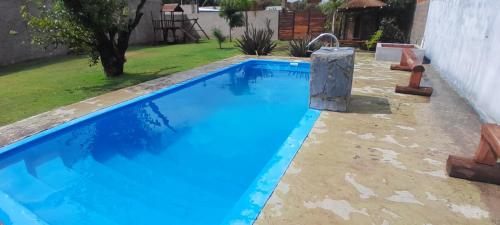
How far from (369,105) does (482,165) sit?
2.63m

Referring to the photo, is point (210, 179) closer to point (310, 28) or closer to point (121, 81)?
point (121, 81)

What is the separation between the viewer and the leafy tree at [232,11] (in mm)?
16750

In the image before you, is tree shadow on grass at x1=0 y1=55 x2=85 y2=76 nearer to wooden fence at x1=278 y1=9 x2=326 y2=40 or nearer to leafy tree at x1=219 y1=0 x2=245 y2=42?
leafy tree at x1=219 y1=0 x2=245 y2=42

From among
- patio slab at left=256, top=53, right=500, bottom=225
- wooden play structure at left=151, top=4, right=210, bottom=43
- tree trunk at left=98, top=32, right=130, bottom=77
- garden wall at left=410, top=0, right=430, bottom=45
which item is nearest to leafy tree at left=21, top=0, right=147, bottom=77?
tree trunk at left=98, top=32, right=130, bottom=77

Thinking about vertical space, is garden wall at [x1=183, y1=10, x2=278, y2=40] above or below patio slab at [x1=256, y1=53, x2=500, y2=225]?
above

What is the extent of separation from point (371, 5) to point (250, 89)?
26.1 feet

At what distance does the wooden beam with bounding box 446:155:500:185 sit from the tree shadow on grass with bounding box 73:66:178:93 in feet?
23.1

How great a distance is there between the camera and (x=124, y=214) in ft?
10.4

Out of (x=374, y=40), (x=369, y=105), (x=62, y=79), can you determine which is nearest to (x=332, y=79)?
(x=369, y=105)

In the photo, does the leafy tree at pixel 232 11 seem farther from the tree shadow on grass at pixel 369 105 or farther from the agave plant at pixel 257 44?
the tree shadow on grass at pixel 369 105

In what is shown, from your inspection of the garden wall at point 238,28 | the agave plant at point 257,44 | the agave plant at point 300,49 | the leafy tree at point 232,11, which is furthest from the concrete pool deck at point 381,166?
the garden wall at point 238,28

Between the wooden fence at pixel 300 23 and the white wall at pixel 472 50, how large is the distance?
9.60m

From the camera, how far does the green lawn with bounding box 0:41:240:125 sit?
625 centimetres

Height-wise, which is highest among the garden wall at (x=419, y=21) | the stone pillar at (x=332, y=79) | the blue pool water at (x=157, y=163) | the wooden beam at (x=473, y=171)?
the garden wall at (x=419, y=21)
